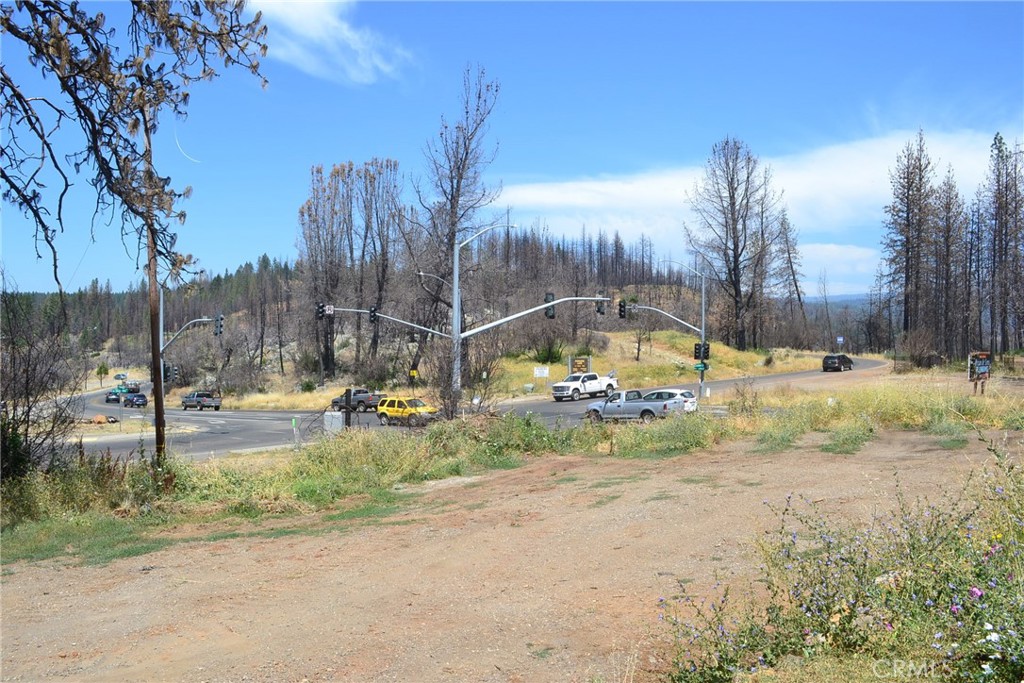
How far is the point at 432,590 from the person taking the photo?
27.4 ft

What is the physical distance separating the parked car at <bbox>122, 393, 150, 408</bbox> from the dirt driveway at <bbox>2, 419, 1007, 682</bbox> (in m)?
63.6

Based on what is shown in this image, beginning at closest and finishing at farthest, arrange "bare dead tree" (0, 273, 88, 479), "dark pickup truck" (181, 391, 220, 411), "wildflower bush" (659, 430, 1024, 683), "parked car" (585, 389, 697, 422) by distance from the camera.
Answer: "wildflower bush" (659, 430, 1024, 683), "bare dead tree" (0, 273, 88, 479), "parked car" (585, 389, 697, 422), "dark pickup truck" (181, 391, 220, 411)

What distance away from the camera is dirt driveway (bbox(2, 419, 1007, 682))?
6.41 meters

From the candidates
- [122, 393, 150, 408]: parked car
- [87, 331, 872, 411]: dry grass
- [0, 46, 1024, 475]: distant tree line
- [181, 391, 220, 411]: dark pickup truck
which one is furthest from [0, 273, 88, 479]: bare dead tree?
[122, 393, 150, 408]: parked car

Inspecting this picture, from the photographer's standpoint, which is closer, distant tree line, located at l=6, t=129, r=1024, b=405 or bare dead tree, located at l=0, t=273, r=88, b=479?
bare dead tree, located at l=0, t=273, r=88, b=479

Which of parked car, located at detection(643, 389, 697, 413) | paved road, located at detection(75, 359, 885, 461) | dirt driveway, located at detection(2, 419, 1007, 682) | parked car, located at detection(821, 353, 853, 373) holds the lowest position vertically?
paved road, located at detection(75, 359, 885, 461)

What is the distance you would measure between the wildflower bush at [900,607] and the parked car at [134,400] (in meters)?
71.0

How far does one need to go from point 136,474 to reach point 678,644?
38.7 ft

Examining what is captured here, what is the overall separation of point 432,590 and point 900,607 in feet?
15.2

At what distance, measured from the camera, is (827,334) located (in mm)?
137500

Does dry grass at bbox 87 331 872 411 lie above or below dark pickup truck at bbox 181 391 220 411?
above

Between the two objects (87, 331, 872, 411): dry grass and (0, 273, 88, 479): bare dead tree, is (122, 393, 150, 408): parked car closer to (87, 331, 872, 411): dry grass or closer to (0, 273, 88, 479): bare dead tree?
(87, 331, 872, 411): dry grass

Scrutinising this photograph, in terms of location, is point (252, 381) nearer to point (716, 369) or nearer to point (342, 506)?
point (716, 369)

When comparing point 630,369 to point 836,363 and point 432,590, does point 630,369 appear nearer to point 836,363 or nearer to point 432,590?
point 836,363
